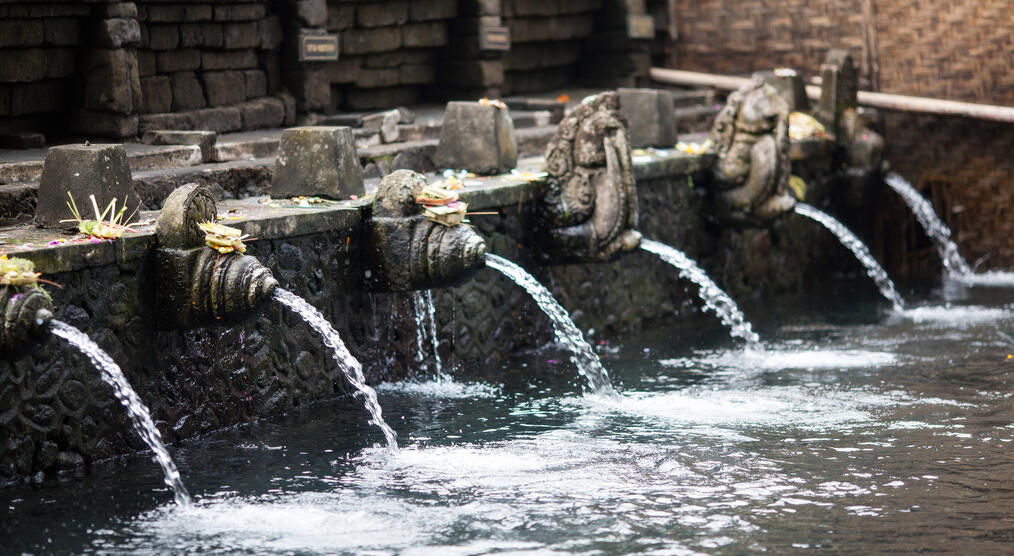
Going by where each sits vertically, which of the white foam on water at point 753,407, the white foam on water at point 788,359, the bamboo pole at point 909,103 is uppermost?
the bamboo pole at point 909,103

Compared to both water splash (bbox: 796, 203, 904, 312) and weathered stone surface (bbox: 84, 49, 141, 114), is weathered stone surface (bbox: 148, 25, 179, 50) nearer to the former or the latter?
weathered stone surface (bbox: 84, 49, 141, 114)

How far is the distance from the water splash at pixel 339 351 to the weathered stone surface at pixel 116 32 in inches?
119

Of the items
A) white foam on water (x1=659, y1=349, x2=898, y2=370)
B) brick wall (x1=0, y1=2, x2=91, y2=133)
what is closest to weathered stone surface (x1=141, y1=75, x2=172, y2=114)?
brick wall (x1=0, y1=2, x2=91, y2=133)

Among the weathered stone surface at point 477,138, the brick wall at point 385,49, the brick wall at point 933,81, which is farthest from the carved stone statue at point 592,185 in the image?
the brick wall at point 933,81

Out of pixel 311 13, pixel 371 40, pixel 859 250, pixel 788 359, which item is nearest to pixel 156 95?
pixel 311 13

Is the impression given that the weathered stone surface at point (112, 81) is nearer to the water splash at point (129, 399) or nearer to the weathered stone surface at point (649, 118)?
the water splash at point (129, 399)

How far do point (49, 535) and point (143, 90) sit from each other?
5.40 m

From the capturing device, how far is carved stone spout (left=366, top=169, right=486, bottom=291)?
821 centimetres

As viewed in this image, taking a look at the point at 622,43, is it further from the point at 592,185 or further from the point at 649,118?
the point at 592,185

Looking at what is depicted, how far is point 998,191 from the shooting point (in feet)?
45.0

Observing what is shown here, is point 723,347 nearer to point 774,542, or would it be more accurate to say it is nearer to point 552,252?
point 552,252

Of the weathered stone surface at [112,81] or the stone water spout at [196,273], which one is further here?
the weathered stone surface at [112,81]

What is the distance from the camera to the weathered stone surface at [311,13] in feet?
37.7

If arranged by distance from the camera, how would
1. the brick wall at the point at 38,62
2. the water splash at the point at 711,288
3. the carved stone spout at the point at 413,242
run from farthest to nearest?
1. the water splash at the point at 711,288
2. the brick wall at the point at 38,62
3. the carved stone spout at the point at 413,242
